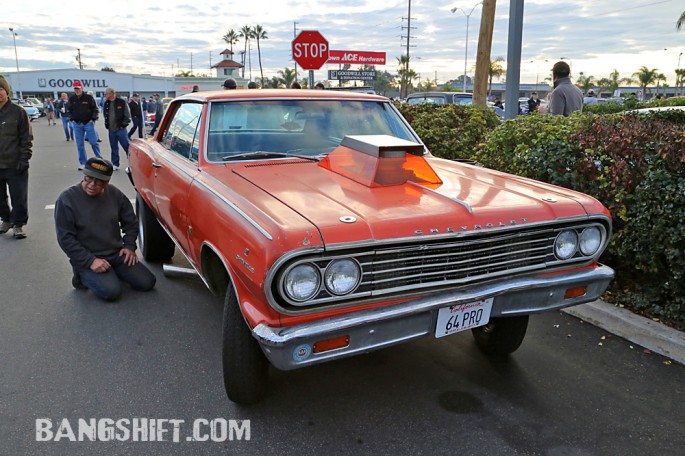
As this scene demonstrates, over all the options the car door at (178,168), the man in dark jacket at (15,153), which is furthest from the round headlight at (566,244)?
the man in dark jacket at (15,153)

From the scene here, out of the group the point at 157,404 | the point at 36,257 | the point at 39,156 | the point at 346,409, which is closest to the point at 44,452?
the point at 157,404

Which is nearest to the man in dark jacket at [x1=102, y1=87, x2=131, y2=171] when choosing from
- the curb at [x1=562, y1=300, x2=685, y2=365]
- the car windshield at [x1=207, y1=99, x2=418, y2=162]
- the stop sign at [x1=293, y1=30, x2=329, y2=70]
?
the stop sign at [x1=293, y1=30, x2=329, y2=70]

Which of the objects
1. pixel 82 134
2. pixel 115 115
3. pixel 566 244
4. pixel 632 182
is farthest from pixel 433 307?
pixel 82 134

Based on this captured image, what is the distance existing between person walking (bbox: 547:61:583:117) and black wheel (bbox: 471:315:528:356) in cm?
445

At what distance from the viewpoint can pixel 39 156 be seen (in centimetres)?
1418

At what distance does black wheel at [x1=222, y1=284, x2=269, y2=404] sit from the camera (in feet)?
8.59

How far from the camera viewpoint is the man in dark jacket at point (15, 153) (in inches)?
232

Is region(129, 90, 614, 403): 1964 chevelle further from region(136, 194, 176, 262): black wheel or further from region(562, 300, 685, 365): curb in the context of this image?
region(136, 194, 176, 262): black wheel

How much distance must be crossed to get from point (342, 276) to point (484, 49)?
9.91 metres

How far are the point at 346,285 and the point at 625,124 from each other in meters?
3.20

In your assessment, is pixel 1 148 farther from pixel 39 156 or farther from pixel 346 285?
pixel 39 156

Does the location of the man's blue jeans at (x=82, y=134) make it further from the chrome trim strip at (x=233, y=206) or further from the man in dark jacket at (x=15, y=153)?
the chrome trim strip at (x=233, y=206)

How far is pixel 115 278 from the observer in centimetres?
441

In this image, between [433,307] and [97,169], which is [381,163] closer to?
[433,307]
